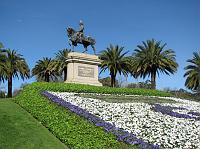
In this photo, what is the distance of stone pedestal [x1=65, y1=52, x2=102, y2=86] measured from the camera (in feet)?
112

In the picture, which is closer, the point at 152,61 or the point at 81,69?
the point at 81,69

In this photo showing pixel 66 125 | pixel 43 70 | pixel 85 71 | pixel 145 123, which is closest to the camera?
pixel 66 125

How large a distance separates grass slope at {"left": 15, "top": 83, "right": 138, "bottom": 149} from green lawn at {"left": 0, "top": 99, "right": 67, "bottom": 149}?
39 centimetres

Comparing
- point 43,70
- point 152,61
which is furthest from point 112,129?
point 43,70

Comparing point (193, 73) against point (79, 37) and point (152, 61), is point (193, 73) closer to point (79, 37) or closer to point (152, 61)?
point (152, 61)

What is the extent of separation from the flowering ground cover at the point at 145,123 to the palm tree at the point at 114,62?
102ft

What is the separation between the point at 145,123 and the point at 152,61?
3406 centimetres

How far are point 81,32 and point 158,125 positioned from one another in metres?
20.4

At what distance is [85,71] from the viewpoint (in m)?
34.6

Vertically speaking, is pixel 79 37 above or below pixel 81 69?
above

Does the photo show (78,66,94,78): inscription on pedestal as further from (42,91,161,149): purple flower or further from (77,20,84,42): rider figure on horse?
(42,91,161,149): purple flower

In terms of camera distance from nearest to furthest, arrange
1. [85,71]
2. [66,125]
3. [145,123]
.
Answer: [66,125], [145,123], [85,71]

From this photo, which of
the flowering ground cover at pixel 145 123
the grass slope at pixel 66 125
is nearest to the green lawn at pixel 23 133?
the grass slope at pixel 66 125

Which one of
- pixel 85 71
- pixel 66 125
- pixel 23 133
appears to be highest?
pixel 85 71
